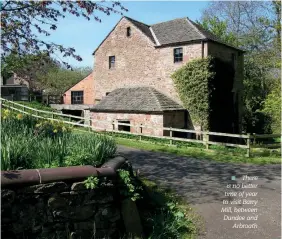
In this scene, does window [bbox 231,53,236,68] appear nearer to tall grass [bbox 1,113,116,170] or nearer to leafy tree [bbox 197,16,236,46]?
leafy tree [bbox 197,16,236,46]

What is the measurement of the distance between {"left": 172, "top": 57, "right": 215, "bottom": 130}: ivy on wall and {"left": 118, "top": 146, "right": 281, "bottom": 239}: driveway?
9.76 metres

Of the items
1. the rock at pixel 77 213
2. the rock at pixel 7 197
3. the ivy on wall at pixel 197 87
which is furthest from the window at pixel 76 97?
the rock at pixel 7 197

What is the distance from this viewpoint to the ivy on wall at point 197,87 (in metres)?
23.8

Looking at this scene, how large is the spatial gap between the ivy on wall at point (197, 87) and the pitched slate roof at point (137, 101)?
102 centimetres

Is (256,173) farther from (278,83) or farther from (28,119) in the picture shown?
(278,83)

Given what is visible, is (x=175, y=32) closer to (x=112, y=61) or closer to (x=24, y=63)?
(x=112, y=61)

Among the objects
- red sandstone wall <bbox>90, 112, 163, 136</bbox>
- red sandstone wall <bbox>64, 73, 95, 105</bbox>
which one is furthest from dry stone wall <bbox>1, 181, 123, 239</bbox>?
red sandstone wall <bbox>64, 73, 95, 105</bbox>

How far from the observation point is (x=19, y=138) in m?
6.85

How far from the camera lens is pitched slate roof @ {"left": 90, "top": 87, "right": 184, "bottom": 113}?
23.9m

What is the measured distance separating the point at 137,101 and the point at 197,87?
467 centimetres

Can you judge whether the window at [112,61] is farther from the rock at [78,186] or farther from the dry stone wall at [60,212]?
the rock at [78,186]

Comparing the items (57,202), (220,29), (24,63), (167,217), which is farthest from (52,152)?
(220,29)

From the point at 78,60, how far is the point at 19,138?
2.51 meters

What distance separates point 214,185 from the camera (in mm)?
9750
